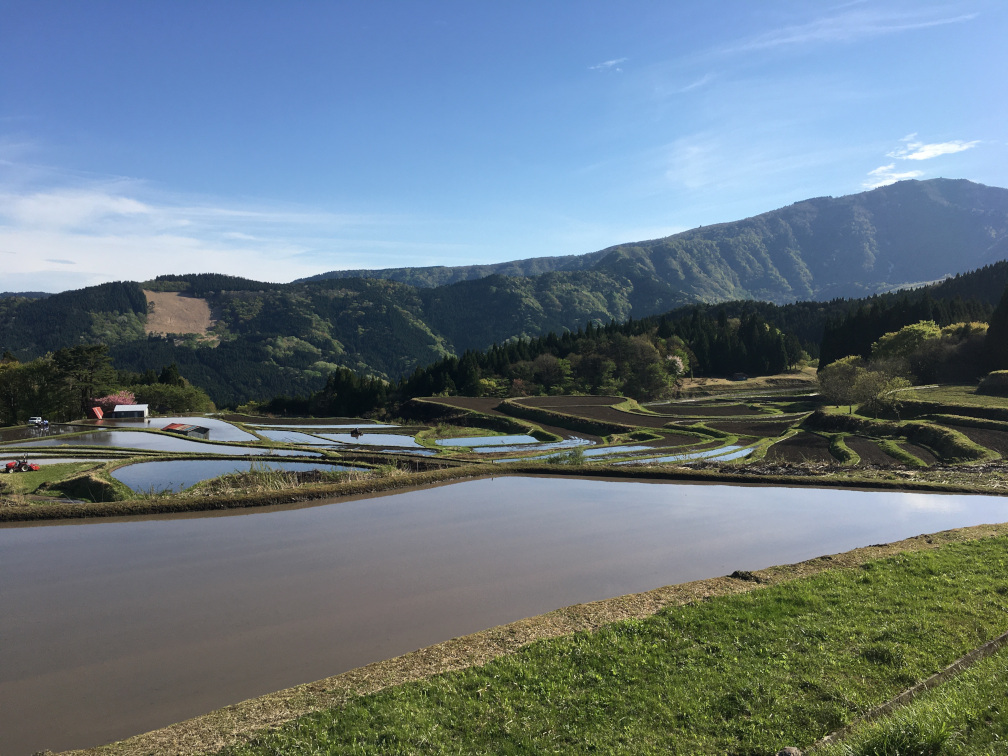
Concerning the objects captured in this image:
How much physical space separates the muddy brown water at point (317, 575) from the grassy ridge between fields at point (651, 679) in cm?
120

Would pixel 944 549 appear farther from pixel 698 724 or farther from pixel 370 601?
pixel 370 601

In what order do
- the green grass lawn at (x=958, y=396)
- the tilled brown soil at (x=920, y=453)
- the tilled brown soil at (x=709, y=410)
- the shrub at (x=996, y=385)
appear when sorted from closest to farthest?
the tilled brown soil at (x=920, y=453), the green grass lawn at (x=958, y=396), the shrub at (x=996, y=385), the tilled brown soil at (x=709, y=410)

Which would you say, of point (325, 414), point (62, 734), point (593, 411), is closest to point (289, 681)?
point (62, 734)

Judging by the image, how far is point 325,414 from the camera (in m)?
106

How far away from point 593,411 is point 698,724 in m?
63.3

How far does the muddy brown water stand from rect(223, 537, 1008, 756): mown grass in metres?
2.17

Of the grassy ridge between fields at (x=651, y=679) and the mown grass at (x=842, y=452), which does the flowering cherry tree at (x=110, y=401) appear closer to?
the mown grass at (x=842, y=452)

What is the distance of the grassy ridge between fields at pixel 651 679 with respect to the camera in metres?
8.13

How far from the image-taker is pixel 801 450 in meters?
43.6

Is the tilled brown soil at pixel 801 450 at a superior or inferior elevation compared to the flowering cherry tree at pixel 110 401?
inferior

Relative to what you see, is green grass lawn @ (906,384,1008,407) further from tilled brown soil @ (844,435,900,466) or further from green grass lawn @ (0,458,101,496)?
green grass lawn @ (0,458,101,496)

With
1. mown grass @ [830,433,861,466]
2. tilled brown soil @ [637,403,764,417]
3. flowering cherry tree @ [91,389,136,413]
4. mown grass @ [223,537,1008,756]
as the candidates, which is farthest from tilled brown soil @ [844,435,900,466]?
flowering cherry tree @ [91,389,136,413]

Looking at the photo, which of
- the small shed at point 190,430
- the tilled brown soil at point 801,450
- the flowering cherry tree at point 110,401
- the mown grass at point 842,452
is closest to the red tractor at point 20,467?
the small shed at point 190,430

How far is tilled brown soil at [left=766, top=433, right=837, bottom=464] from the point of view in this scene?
1550 inches
